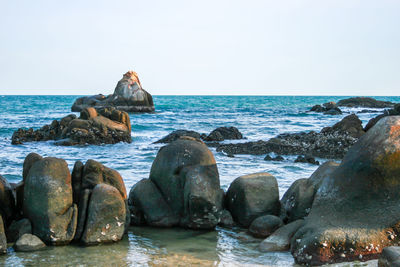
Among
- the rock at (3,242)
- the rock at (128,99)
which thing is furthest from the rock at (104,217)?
the rock at (128,99)

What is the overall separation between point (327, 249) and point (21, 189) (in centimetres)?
491

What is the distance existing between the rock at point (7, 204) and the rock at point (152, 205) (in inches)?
77.6

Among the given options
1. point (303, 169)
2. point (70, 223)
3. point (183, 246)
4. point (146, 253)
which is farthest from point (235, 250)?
point (303, 169)

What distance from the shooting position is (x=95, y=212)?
22.1 ft

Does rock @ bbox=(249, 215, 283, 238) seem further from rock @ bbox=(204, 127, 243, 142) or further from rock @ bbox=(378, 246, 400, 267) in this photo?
rock @ bbox=(204, 127, 243, 142)

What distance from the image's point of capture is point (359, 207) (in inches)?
248

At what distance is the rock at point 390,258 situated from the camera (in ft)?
16.4

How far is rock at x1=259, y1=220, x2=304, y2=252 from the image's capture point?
6473 mm

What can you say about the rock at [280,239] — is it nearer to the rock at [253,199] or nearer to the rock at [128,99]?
the rock at [253,199]

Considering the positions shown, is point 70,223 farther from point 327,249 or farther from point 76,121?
point 76,121

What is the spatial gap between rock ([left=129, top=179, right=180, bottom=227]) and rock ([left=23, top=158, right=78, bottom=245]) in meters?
1.38

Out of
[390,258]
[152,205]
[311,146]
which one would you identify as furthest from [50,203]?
[311,146]
